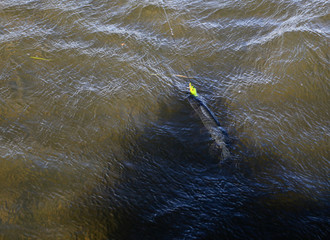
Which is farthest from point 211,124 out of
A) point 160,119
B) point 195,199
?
point 195,199

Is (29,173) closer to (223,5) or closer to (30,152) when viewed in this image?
(30,152)

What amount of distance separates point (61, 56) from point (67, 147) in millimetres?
1881

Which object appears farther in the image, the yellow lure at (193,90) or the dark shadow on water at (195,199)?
the yellow lure at (193,90)

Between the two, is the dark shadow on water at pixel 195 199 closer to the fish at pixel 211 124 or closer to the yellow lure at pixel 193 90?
the fish at pixel 211 124

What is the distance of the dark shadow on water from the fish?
118mm

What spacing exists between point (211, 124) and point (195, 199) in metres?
1.12

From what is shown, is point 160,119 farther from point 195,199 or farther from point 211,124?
point 195,199

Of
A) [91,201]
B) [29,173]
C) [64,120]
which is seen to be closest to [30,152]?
[29,173]

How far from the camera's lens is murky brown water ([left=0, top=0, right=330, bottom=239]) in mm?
3141

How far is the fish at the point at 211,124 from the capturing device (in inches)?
148

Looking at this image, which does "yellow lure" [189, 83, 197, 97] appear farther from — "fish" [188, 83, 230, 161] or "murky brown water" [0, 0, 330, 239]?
"murky brown water" [0, 0, 330, 239]

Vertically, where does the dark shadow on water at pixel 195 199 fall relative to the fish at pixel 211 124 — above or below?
below

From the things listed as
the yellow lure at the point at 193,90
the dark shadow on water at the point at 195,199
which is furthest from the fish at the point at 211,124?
the dark shadow on water at the point at 195,199

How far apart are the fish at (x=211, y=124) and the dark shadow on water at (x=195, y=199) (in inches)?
4.6
